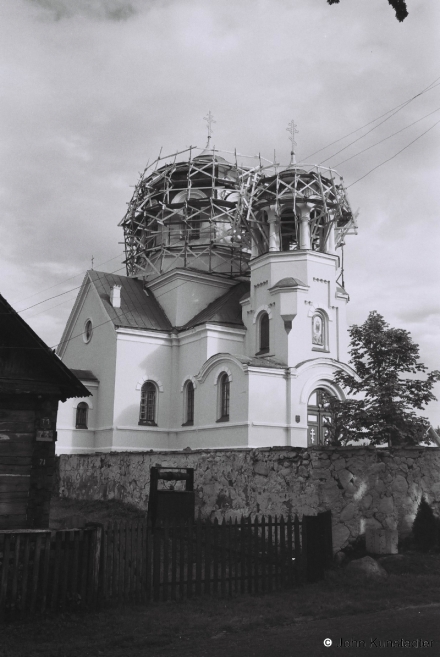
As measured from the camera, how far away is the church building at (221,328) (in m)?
27.5

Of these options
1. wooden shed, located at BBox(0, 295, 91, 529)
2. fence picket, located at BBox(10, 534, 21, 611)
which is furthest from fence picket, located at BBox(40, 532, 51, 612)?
wooden shed, located at BBox(0, 295, 91, 529)

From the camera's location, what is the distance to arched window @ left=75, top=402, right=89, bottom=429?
31.5 meters

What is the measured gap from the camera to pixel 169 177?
36.9 metres

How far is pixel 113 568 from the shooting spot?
9422mm

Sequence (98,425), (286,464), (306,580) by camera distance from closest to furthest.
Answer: (306,580)
(286,464)
(98,425)

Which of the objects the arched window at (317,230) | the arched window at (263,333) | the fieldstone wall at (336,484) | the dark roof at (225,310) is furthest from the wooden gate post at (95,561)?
the arched window at (317,230)

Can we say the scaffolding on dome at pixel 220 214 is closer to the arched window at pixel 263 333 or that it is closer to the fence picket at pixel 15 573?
the arched window at pixel 263 333

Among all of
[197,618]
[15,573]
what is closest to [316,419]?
[197,618]

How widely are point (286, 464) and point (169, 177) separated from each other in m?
26.6

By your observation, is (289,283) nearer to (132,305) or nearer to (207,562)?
(132,305)

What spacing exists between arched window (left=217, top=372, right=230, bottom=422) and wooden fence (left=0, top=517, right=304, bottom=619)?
17.2m

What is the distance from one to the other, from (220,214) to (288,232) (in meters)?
5.04

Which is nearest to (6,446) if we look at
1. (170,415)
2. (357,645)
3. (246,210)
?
(357,645)

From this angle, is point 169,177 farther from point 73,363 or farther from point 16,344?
point 16,344
